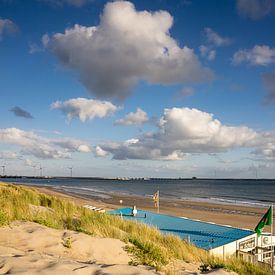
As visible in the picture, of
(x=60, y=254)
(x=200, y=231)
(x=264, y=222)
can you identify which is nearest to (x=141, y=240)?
(x=60, y=254)

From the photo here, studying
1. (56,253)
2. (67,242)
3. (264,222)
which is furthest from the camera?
(264,222)

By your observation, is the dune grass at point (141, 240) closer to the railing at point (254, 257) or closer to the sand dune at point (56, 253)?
the sand dune at point (56, 253)

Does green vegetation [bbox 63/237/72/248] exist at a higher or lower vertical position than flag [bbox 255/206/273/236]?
higher

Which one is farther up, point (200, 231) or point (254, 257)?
point (200, 231)

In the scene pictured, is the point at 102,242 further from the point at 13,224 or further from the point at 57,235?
the point at 13,224

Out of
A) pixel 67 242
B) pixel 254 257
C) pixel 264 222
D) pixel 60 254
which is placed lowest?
pixel 254 257

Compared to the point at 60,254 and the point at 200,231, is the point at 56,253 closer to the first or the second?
the point at 60,254

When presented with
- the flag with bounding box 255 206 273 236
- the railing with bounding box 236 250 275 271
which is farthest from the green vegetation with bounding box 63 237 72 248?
the flag with bounding box 255 206 273 236

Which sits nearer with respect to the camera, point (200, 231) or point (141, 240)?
point (141, 240)

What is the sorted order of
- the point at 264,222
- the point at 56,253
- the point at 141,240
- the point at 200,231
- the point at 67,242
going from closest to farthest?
the point at 56,253 → the point at 67,242 → the point at 141,240 → the point at 264,222 → the point at 200,231

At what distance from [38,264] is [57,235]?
2429 millimetres

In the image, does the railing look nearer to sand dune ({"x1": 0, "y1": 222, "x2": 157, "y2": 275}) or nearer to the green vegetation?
sand dune ({"x1": 0, "y1": 222, "x2": 157, "y2": 275})

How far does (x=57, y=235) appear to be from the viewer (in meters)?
7.59

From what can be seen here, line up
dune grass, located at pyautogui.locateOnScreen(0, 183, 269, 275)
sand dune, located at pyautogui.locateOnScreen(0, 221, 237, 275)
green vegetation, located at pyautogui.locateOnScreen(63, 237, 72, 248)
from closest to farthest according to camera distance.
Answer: sand dune, located at pyautogui.locateOnScreen(0, 221, 237, 275), green vegetation, located at pyautogui.locateOnScreen(63, 237, 72, 248), dune grass, located at pyautogui.locateOnScreen(0, 183, 269, 275)
